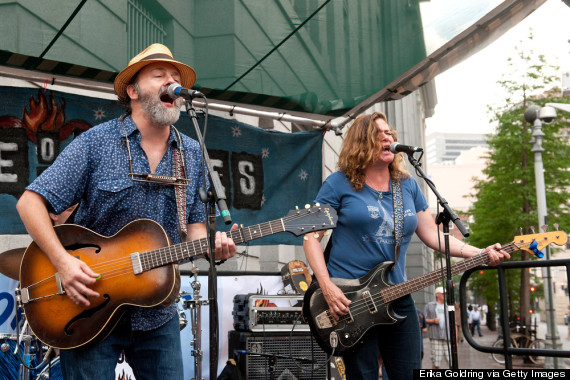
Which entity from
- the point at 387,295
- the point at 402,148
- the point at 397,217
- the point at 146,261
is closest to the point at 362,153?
the point at 402,148

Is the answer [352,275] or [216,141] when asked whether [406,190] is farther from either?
[216,141]

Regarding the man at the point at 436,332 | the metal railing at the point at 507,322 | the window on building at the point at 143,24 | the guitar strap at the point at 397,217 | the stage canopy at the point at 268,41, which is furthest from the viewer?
the man at the point at 436,332

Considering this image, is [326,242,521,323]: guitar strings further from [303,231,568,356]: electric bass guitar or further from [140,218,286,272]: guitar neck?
[140,218,286,272]: guitar neck

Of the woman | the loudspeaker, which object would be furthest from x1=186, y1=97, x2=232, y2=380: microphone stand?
the loudspeaker

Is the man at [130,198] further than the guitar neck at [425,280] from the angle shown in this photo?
No

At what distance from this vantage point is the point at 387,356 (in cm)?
370

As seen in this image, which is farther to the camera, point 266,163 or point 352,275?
point 266,163

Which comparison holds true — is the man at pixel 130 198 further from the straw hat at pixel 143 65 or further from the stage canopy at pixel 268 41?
the stage canopy at pixel 268 41

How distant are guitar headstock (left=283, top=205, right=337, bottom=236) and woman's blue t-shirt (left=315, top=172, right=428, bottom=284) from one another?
0.46 meters

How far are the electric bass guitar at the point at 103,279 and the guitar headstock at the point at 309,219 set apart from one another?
577mm

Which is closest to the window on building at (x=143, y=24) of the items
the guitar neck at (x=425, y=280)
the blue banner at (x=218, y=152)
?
the blue banner at (x=218, y=152)

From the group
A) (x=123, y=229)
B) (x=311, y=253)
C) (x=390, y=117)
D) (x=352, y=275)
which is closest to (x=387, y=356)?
(x=352, y=275)

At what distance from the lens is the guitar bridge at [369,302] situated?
149 inches

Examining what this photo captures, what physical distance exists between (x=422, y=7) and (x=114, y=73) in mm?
2869
